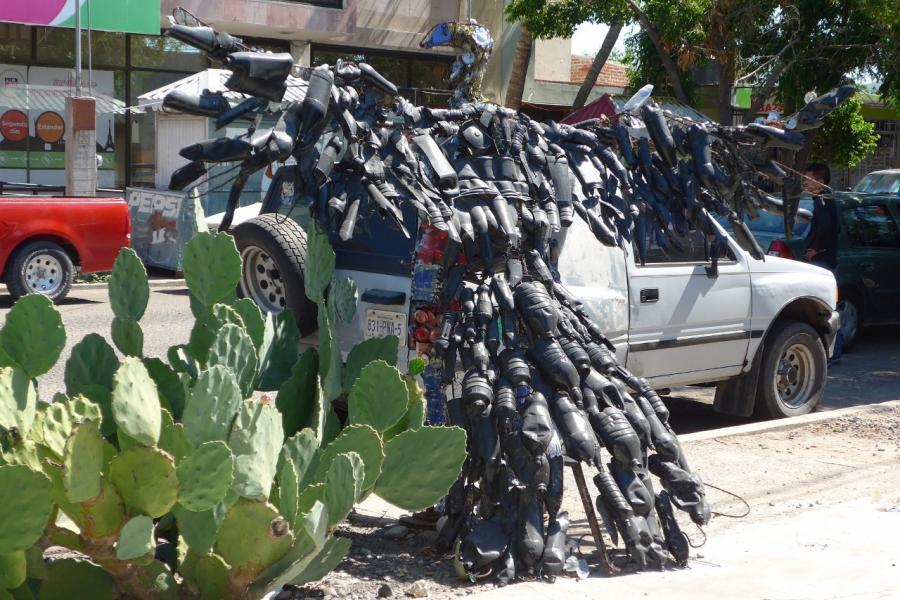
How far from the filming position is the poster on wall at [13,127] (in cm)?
2014

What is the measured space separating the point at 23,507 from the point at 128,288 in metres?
1.57

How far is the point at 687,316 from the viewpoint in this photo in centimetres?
749

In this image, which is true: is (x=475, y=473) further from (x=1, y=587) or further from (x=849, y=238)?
(x=849, y=238)

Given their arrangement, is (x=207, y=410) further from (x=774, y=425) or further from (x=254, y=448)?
(x=774, y=425)

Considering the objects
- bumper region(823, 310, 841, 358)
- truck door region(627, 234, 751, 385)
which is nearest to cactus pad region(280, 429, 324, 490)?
truck door region(627, 234, 751, 385)

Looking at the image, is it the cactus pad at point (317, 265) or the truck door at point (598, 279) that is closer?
the cactus pad at point (317, 265)

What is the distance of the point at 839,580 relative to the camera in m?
5.21

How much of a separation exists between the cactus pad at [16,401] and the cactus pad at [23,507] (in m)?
0.40

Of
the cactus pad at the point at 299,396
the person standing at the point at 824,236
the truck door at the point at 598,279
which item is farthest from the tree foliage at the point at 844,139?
the cactus pad at the point at 299,396

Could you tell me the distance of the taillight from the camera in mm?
11414

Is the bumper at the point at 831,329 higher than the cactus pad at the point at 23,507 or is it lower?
higher

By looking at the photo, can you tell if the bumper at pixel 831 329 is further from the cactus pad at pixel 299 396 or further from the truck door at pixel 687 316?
the cactus pad at pixel 299 396

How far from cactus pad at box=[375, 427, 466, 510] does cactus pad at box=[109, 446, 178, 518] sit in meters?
0.98

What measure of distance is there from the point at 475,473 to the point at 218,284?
4.75ft
